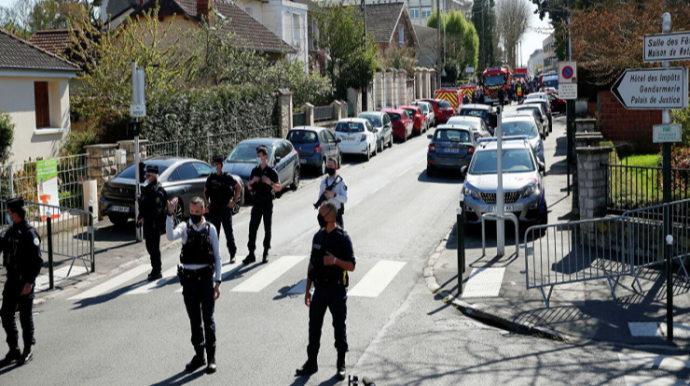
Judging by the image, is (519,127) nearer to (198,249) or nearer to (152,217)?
(152,217)

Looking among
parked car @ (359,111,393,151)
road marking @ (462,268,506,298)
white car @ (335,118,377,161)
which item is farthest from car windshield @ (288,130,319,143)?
road marking @ (462,268,506,298)

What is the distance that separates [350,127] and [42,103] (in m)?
11.3

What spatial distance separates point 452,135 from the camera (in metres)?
25.8

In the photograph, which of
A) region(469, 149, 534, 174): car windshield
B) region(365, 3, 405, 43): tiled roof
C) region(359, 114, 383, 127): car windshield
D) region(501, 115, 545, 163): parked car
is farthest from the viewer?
region(365, 3, 405, 43): tiled roof

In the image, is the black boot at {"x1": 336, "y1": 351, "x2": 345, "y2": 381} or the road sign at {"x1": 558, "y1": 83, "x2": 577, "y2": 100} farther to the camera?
the road sign at {"x1": 558, "y1": 83, "x2": 577, "y2": 100}

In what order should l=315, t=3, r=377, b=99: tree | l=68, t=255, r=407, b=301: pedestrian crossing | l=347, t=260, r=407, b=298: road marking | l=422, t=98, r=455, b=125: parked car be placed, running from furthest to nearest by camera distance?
l=422, t=98, r=455, b=125: parked car
l=315, t=3, r=377, b=99: tree
l=68, t=255, r=407, b=301: pedestrian crossing
l=347, t=260, r=407, b=298: road marking

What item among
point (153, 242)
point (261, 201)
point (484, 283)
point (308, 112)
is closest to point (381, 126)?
point (308, 112)

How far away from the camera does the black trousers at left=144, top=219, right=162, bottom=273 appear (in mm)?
12977

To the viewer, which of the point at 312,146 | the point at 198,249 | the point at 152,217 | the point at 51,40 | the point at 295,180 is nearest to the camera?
the point at 198,249

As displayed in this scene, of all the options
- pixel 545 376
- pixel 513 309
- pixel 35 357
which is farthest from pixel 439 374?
pixel 35 357

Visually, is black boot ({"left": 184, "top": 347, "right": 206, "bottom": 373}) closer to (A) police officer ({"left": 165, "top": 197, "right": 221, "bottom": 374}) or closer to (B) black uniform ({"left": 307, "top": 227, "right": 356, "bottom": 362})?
(A) police officer ({"left": 165, "top": 197, "right": 221, "bottom": 374})

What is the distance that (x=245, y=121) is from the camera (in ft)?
93.0

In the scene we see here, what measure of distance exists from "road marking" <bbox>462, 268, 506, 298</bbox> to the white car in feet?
56.0

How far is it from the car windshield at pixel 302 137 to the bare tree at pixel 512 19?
83880 millimetres
